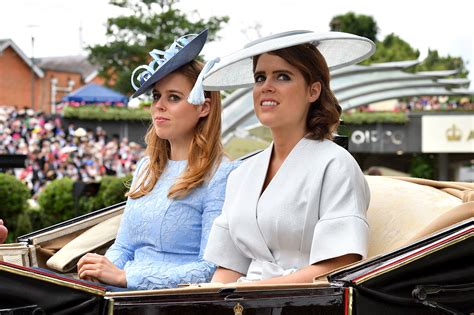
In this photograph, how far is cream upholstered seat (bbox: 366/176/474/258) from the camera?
2.73 meters

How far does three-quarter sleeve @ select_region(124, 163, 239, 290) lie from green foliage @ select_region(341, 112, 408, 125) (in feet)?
91.2

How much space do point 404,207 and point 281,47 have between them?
30.4 inches

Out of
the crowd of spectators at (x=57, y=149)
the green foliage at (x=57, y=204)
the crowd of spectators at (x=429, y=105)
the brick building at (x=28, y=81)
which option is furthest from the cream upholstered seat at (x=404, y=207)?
the brick building at (x=28, y=81)

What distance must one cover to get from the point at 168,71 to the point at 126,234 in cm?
60

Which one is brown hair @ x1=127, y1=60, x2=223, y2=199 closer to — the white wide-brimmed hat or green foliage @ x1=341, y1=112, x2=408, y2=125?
the white wide-brimmed hat

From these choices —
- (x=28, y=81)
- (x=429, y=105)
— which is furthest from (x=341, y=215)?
(x=28, y=81)

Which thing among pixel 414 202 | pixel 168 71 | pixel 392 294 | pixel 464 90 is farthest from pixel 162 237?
pixel 464 90

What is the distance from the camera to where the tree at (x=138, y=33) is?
37.0m

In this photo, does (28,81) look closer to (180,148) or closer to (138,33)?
(138,33)

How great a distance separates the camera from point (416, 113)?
3141 centimetres

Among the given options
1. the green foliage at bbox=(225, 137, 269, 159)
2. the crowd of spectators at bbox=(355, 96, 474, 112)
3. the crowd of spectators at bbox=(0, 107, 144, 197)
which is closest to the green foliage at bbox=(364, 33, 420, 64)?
the crowd of spectators at bbox=(355, 96, 474, 112)

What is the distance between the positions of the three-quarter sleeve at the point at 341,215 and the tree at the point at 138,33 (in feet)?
111

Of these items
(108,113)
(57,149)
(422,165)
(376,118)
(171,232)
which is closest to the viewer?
(171,232)

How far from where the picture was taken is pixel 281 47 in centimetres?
241
